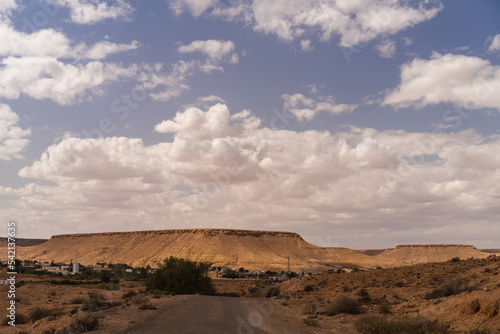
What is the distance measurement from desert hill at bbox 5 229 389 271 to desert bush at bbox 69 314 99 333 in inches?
4069

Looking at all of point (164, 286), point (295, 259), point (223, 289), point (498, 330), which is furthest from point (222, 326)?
point (295, 259)

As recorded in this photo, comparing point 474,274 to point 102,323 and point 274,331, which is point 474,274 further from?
point 102,323

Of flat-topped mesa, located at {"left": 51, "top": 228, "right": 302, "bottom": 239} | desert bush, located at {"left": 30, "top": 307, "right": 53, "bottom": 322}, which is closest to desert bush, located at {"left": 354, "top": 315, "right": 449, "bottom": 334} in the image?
desert bush, located at {"left": 30, "top": 307, "right": 53, "bottom": 322}

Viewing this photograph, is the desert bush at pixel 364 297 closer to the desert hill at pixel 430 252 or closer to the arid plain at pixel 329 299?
the arid plain at pixel 329 299

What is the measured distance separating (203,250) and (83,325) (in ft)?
396

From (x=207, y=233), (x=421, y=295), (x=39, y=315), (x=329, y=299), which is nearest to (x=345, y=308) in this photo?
(x=421, y=295)

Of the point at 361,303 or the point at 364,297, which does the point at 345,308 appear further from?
the point at 364,297

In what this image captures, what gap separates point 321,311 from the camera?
25062mm

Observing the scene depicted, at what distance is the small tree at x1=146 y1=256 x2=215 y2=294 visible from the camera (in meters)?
43.4

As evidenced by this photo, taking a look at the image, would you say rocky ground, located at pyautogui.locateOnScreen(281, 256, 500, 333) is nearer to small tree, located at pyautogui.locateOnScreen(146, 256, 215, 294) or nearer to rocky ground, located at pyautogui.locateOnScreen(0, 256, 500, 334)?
rocky ground, located at pyautogui.locateOnScreen(0, 256, 500, 334)

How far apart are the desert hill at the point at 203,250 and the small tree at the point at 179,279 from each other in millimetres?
71952

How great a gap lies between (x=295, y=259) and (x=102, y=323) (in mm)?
124576

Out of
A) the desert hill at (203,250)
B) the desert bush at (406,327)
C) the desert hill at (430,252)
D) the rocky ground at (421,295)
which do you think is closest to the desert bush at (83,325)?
the rocky ground at (421,295)

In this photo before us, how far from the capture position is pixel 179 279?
44.0 metres
